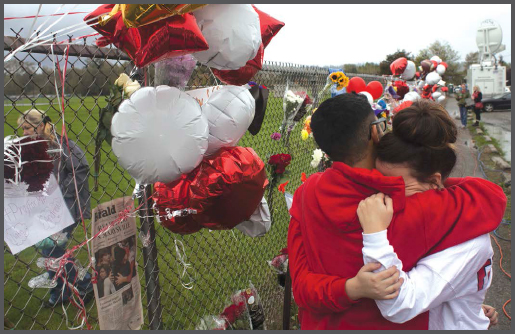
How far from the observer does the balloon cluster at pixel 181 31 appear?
125 cm

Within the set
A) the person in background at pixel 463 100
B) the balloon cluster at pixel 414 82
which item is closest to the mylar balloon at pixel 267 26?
the balloon cluster at pixel 414 82

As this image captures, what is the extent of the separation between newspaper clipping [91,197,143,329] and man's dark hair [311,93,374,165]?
36.8 inches

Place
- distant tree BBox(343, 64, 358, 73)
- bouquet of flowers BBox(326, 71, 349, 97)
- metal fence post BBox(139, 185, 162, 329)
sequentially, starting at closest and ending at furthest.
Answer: metal fence post BBox(139, 185, 162, 329), bouquet of flowers BBox(326, 71, 349, 97), distant tree BBox(343, 64, 358, 73)

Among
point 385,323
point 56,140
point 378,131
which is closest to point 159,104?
point 56,140

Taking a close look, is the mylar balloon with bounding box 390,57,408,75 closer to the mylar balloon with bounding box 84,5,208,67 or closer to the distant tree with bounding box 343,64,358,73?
the distant tree with bounding box 343,64,358,73

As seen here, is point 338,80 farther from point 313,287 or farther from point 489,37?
point 489,37

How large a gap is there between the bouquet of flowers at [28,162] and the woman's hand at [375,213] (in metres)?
1.17

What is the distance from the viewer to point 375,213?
133 cm

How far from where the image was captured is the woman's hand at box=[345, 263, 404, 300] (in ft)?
4.23

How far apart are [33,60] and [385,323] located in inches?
67.6

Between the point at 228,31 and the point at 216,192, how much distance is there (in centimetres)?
64

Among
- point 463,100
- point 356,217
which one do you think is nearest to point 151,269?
point 356,217

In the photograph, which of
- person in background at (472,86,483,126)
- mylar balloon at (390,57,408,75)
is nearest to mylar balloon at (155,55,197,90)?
mylar balloon at (390,57,408,75)

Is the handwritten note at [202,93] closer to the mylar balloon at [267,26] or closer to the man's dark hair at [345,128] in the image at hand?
the mylar balloon at [267,26]
